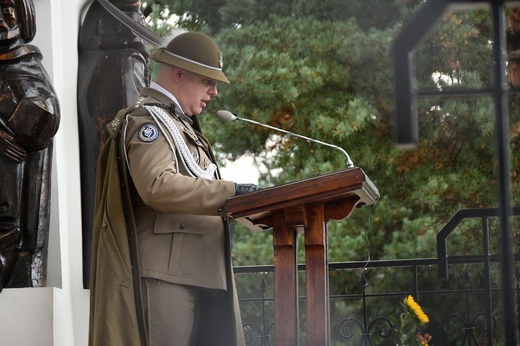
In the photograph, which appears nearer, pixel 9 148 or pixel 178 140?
pixel 178 140

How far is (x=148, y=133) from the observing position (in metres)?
3.16

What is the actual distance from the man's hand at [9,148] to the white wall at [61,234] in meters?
0.32

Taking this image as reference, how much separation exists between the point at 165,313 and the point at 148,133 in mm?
501

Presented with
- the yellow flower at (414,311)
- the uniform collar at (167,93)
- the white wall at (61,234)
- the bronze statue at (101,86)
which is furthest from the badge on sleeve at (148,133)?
the yellow flower at (414,311)

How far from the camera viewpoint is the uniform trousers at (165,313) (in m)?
3.15

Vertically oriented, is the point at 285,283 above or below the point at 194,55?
below

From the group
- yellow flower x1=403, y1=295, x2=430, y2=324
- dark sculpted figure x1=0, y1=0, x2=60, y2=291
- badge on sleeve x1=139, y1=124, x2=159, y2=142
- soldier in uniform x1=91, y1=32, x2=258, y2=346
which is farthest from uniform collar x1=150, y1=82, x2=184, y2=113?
yellow flower x1=403, y1=295, x2=430, y2=324

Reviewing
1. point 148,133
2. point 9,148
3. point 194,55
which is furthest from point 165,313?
point 9,148

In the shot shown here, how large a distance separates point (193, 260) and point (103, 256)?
250 mm

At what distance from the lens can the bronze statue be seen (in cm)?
451

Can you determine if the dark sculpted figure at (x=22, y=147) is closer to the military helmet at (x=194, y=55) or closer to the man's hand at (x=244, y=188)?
the military helmet at (x=194, y=55)

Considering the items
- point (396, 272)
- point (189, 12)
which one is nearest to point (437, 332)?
point (396, 272)

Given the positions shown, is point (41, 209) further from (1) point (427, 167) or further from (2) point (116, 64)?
(1) point (427, 167)

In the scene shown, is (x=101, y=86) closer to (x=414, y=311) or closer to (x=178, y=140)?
(x=178, y=140)
